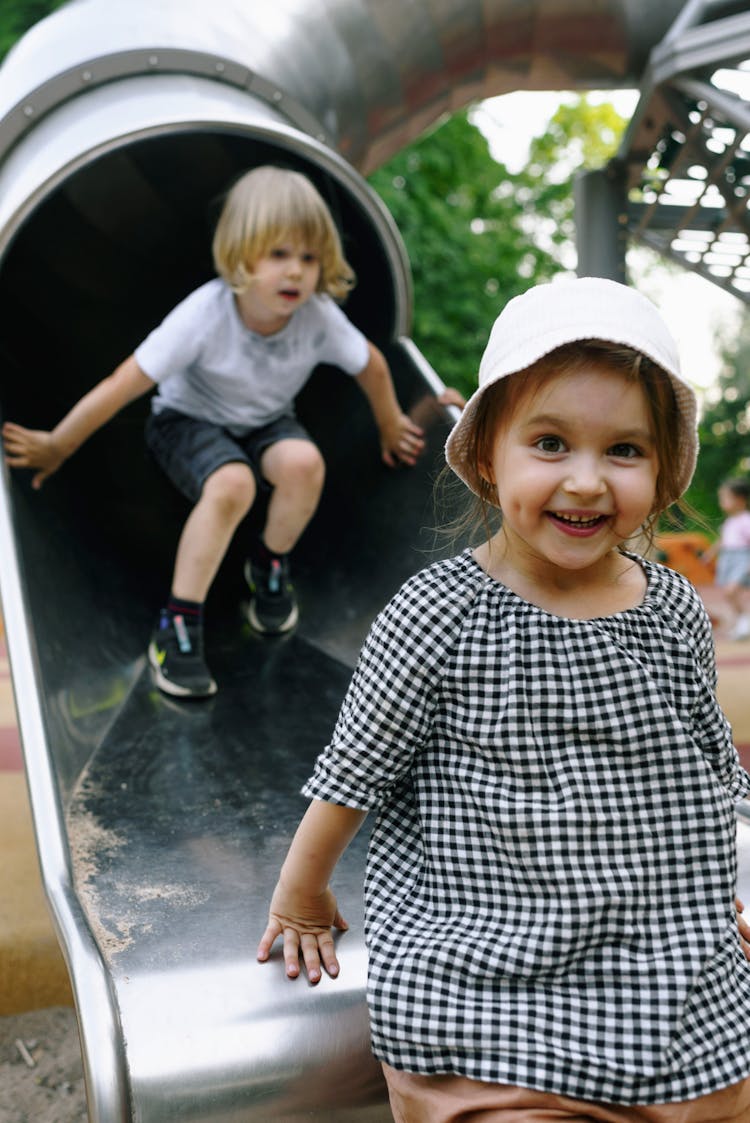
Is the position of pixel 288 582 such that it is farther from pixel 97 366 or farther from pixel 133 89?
pixel 133 89

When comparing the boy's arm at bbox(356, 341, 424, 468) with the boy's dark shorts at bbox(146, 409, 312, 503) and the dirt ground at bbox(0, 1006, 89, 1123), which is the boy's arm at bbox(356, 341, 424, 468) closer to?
the boy's dark shorts at bbox(146, 409, 312, 503)

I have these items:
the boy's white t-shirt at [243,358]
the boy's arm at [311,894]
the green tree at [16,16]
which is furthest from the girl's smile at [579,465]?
the green tree at [16,16]

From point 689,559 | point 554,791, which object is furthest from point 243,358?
point 689,559

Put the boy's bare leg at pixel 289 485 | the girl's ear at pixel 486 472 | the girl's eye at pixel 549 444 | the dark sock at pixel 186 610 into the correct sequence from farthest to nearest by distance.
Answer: the boy's bare leg at pixel 289 485
the dark sock at pixel 186 610
the girl's ear at pixel 486 472
the girl's eye at pixel 549 444

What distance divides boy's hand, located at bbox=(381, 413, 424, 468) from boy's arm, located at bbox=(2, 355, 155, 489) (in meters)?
0.69

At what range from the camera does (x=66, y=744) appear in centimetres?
203

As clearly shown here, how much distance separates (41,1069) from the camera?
1955 mm

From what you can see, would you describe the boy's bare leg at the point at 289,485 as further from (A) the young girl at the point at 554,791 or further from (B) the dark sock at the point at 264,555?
(A) the young girl at the point at 554,791

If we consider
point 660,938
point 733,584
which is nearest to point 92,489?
point 660,938

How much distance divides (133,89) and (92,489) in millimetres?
1100

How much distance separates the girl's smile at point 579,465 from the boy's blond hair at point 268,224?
5.48ft

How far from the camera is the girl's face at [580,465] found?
1.15 meters

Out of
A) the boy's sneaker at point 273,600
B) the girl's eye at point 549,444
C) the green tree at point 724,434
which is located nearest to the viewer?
the girl's eye at point 549,444

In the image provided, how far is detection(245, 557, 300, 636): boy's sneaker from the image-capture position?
2971mm
